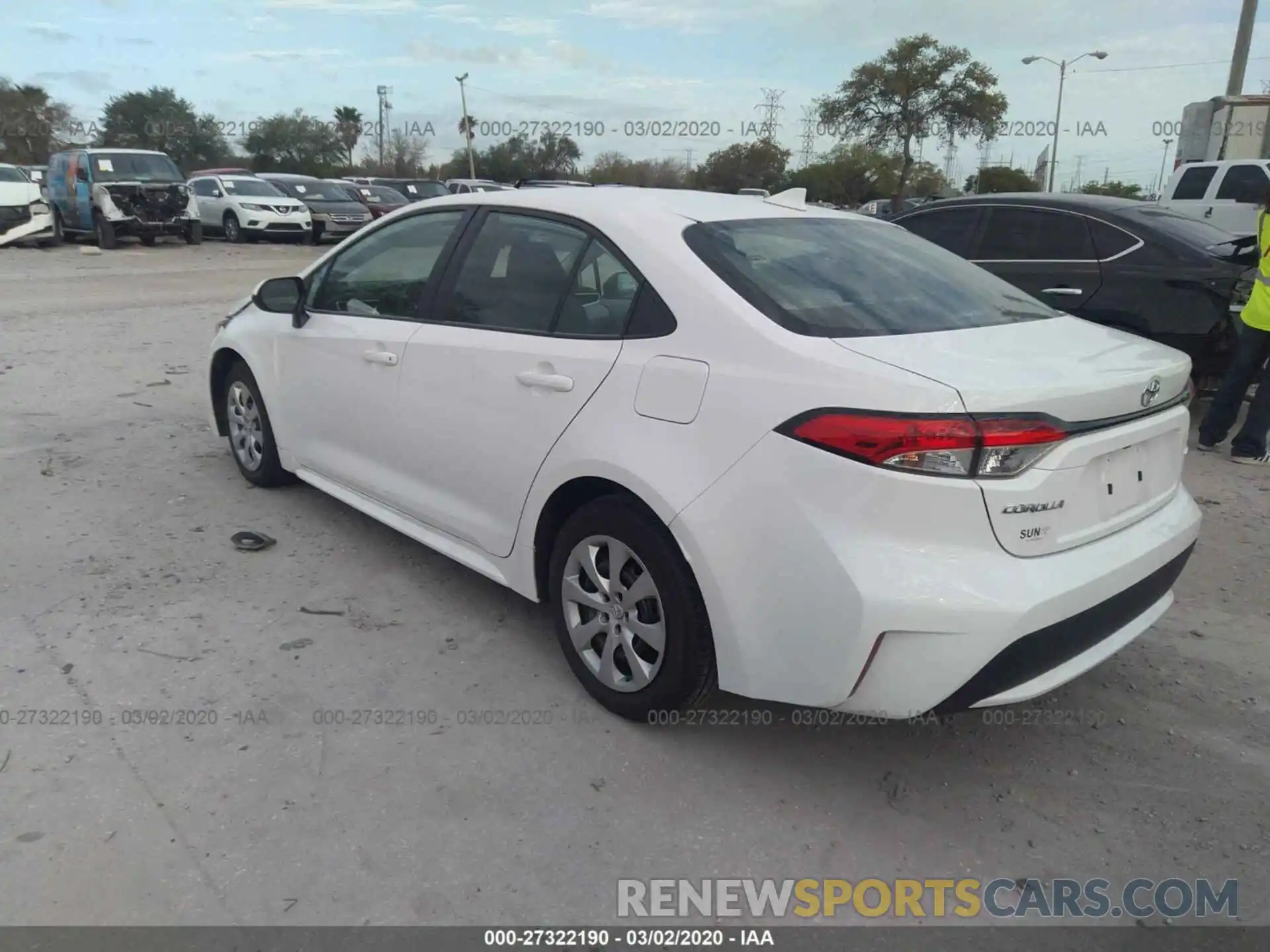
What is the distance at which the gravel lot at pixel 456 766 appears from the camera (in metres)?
2.49

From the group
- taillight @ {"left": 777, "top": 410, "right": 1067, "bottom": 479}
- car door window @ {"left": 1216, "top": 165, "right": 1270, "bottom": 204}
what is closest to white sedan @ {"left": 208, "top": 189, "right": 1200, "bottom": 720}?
taillight @ {"left": 777, "top": 410, "right": 1067, "bottom": 479}

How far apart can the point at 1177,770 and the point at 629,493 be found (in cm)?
189

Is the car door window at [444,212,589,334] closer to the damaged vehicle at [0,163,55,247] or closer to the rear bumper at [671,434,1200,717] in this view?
the rear bumper at [671,434,1200,717]

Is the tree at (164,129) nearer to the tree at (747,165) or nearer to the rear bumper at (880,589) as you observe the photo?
the tree at (747,165)

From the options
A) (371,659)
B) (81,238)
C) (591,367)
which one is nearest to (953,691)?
(591,367)

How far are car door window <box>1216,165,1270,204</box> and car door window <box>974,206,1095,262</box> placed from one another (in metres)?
8.30

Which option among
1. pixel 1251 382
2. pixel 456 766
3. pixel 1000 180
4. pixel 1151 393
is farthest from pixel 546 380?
pixel 1000 180

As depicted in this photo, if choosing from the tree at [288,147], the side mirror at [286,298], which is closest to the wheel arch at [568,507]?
the side mirror at [286,298]

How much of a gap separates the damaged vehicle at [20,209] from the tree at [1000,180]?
4348cm

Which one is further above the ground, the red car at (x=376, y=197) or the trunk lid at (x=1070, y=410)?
the trunk lid at (x=1070, y=410)

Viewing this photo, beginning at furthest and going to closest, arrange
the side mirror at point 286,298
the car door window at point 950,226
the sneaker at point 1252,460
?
the car door window at point 950,226, the sneaker at point 1252,460, the side mirror at point 286,298

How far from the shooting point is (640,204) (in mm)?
3355

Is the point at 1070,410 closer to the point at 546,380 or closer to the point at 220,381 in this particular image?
the point at 546,380

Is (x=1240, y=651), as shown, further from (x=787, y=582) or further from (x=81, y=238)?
(x=81, y=238)
